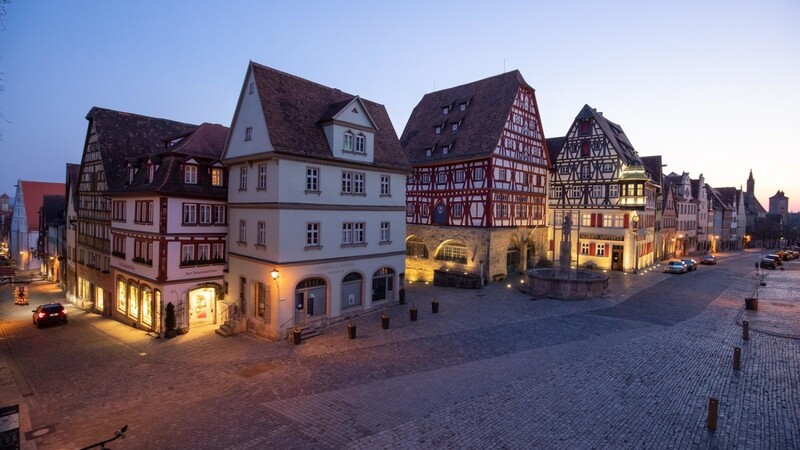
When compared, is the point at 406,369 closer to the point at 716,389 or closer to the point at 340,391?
the point at 340,391

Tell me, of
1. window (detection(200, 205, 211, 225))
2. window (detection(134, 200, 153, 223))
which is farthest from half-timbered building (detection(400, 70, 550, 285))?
window (detection(134, 200, 153, 223))

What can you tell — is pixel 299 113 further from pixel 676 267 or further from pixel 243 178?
pixel 676 267

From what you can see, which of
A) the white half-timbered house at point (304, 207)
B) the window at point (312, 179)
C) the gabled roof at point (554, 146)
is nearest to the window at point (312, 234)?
the white half-timbered house at point (304, 207)

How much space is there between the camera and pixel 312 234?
2138 cm

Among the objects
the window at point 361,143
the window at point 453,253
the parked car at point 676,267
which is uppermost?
the window at point 361,143

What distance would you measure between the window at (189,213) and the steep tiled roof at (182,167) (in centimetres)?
65

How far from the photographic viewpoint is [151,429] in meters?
11.8

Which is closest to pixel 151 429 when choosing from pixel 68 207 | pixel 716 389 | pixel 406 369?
pixel 406 369

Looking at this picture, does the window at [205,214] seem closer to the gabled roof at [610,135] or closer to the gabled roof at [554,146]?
the gabled roof at [610,135]

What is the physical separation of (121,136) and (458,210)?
25.7 m

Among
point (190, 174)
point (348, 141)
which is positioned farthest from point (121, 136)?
point (348, 141)

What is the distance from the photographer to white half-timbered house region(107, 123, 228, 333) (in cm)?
2252

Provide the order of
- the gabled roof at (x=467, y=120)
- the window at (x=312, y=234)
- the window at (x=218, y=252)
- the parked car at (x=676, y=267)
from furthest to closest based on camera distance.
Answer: the parked car at (x=676, y=267) < the gabled roof at (x=467, y=120) < the window at (x=218, y=252) < the window at (x=312, y=234)

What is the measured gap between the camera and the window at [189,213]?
23.1 meters
